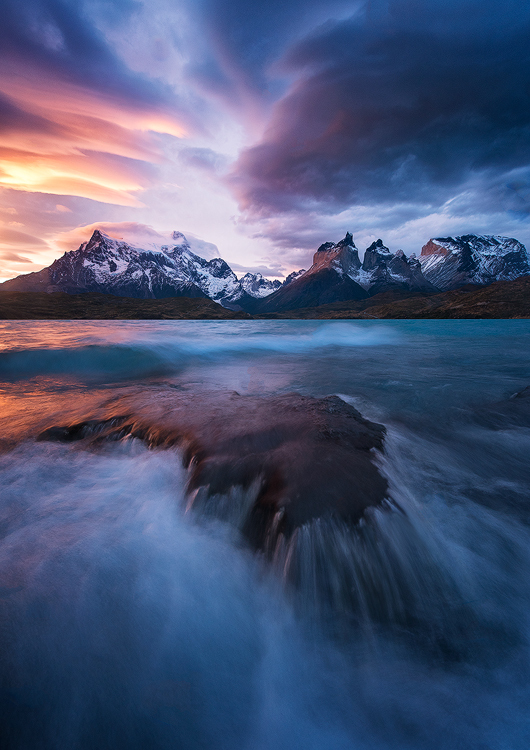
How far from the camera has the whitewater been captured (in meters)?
2.13

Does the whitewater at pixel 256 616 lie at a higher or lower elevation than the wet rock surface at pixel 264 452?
lower

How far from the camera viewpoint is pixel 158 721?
83.8 inches

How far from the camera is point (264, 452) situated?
14.4 feet

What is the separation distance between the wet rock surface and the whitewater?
0.62ft

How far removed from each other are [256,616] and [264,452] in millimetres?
1974

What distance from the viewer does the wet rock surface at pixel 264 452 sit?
134 inches

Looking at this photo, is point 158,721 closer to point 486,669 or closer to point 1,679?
point 1,679

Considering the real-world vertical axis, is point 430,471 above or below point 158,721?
above

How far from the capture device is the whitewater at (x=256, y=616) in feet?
6.98

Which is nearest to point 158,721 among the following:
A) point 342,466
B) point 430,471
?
point 342,466

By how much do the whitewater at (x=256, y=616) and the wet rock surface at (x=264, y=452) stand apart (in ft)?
0.62

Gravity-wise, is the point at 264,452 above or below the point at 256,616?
above

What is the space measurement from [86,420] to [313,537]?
18.8 ft

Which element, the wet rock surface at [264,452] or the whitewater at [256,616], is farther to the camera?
the wet rock surface at [264,452]
